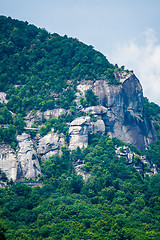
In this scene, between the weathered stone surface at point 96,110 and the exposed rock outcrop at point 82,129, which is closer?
the exposed rock outcrop at point 82,129

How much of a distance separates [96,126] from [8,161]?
2117 centimetres

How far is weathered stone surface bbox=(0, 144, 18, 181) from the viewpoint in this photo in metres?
77.1

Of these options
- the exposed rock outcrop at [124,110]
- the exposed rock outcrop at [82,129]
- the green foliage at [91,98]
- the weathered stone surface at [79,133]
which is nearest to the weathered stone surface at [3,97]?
the exposed rock outcrop at [82,129]

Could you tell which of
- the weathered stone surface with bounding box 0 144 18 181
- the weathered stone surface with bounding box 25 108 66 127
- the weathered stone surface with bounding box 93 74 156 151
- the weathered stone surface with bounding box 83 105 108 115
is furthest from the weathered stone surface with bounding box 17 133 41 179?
the weathered stone surface with bounding box 93 74 156 151

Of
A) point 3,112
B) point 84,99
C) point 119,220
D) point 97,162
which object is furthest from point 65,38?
point 119,220

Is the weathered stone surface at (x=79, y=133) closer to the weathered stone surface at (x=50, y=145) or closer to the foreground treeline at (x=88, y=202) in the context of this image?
the foreground treeline at (x=88, y=202)

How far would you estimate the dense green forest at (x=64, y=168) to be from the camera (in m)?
63.2

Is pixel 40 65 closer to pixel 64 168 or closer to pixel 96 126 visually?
pixel 96 126

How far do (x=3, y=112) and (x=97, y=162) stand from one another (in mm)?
21611

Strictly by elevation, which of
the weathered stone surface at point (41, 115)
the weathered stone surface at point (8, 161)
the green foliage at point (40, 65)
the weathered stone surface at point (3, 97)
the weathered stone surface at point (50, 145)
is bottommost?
the weathered stone surface at point (8, 161)

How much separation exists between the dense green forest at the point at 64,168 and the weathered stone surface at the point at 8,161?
1195 millimetres

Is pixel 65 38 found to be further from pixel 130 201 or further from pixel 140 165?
pixel 130 201

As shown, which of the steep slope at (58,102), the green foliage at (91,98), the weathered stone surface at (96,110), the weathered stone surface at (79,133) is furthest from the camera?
the green foliage at (91,98)

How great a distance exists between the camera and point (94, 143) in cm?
8825
